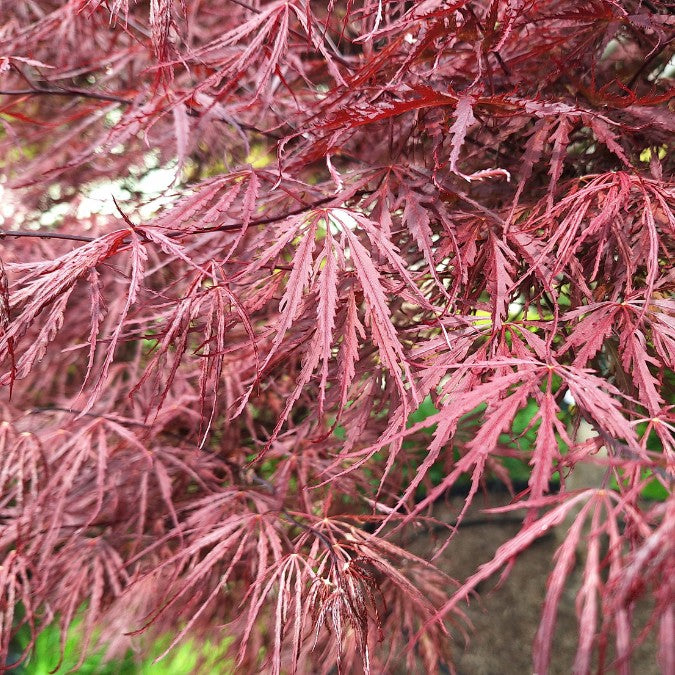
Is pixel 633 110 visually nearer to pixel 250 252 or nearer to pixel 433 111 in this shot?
pixel 433 111

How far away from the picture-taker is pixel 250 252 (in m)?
0.72

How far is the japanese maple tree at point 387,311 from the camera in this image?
0.55 m

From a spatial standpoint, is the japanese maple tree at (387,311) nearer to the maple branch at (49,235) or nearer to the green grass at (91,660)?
the maple branch at (49,235)

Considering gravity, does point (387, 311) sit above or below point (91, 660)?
above

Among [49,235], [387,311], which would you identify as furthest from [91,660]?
[387,311]

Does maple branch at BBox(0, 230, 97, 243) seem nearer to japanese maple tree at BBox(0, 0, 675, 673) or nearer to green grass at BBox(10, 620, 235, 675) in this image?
japanese maple tree at BBox(0, 0, 675, 673)

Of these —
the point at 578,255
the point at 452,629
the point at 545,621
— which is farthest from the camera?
the point at 452,629

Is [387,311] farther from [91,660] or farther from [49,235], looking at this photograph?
[91,660]

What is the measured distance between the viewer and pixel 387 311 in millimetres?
596

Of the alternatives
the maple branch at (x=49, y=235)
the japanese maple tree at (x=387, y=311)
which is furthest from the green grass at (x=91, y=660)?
the maple branch at (x=49, y=235)

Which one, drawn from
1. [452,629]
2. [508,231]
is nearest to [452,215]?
[508,231]

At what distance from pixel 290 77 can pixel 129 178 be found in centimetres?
54

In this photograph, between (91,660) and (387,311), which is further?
(91,660)

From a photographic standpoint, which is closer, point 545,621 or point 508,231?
point 545,621
